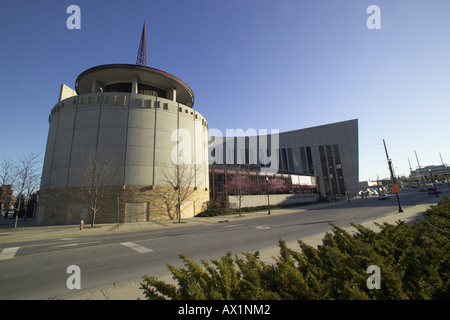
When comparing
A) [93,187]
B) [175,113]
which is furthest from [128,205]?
[175,113]

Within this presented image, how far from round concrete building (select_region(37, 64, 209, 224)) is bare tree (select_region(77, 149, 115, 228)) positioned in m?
0.31

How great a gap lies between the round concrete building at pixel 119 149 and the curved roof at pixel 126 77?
5.5 inches

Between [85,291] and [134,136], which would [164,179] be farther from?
[85,291]

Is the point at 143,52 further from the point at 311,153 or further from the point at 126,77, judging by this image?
the point at 311,153

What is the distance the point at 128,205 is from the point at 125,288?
22871mm

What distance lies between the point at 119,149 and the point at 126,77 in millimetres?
12779

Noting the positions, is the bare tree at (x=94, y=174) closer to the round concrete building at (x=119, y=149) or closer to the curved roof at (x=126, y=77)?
the round concrete building at (x=119, y=149)

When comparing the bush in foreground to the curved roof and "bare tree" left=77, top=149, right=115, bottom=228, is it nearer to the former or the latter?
"bare tree" left=77, top=149, right=115, bottom=228

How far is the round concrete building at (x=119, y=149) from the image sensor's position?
25.5m

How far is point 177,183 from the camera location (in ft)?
88.8

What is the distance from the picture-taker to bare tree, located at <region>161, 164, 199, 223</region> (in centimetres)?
2755

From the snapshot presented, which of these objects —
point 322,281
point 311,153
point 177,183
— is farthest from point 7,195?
point 311,153

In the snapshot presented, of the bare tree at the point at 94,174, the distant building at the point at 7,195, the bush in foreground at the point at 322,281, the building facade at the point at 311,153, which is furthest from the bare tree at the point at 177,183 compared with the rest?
the building facade at the point at 311,153

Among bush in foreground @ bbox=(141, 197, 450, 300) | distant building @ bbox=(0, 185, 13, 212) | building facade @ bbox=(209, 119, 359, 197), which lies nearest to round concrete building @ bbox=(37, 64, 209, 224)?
distant building @ bbox=(0, 185, 13, 212)
